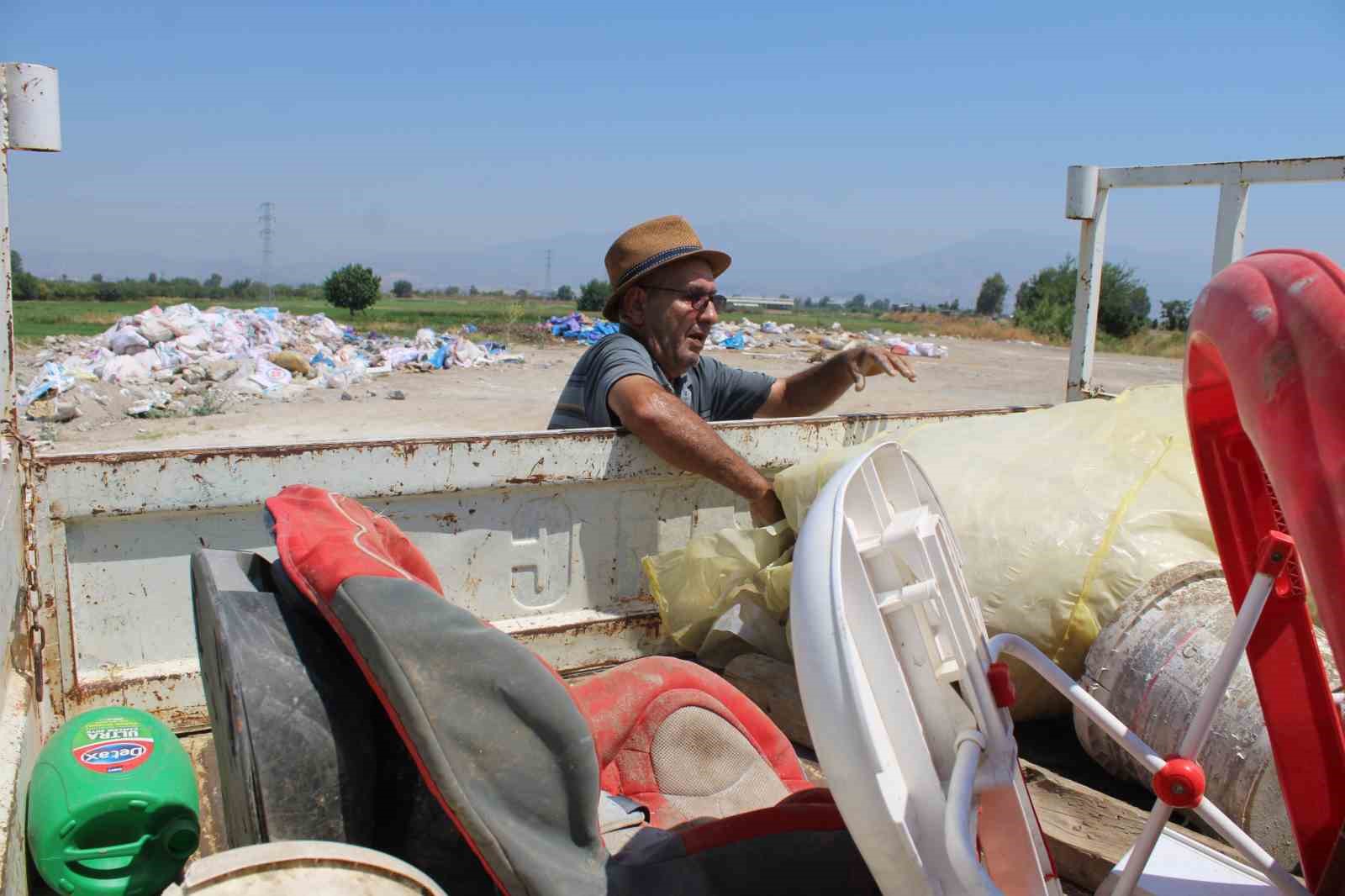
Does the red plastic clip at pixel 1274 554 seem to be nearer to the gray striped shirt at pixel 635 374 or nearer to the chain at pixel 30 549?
the chain at pixel 30 549

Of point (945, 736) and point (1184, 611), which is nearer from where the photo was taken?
point (945, 736)

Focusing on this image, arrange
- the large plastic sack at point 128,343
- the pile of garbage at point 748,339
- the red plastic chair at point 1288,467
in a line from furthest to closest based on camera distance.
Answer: the pile of garbage at point 748,339 → the large plastic sack at point 128,343 → the red plastic chair at point 1288,467

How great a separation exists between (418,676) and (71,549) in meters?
1.46

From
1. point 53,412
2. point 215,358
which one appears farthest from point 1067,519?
point 215,358

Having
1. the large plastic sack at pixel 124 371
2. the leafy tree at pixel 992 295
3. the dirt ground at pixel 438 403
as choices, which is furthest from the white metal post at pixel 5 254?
the leafy tree at pixel 992 295

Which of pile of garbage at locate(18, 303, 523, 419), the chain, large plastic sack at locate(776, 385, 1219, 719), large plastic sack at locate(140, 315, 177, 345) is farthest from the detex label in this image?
large plastic sack at locate(140, 315, 177, 345)

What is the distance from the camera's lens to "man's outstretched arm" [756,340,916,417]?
3816mm

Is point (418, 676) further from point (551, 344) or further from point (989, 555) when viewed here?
point (551, 344)

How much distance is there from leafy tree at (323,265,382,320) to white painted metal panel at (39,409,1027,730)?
4787cm

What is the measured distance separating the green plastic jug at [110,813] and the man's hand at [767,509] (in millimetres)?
1803

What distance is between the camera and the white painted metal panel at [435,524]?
240cm

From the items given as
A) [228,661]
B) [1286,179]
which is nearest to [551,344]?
[1286,179]

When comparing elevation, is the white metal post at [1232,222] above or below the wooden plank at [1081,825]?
above

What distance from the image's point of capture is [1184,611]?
2.16 metres
